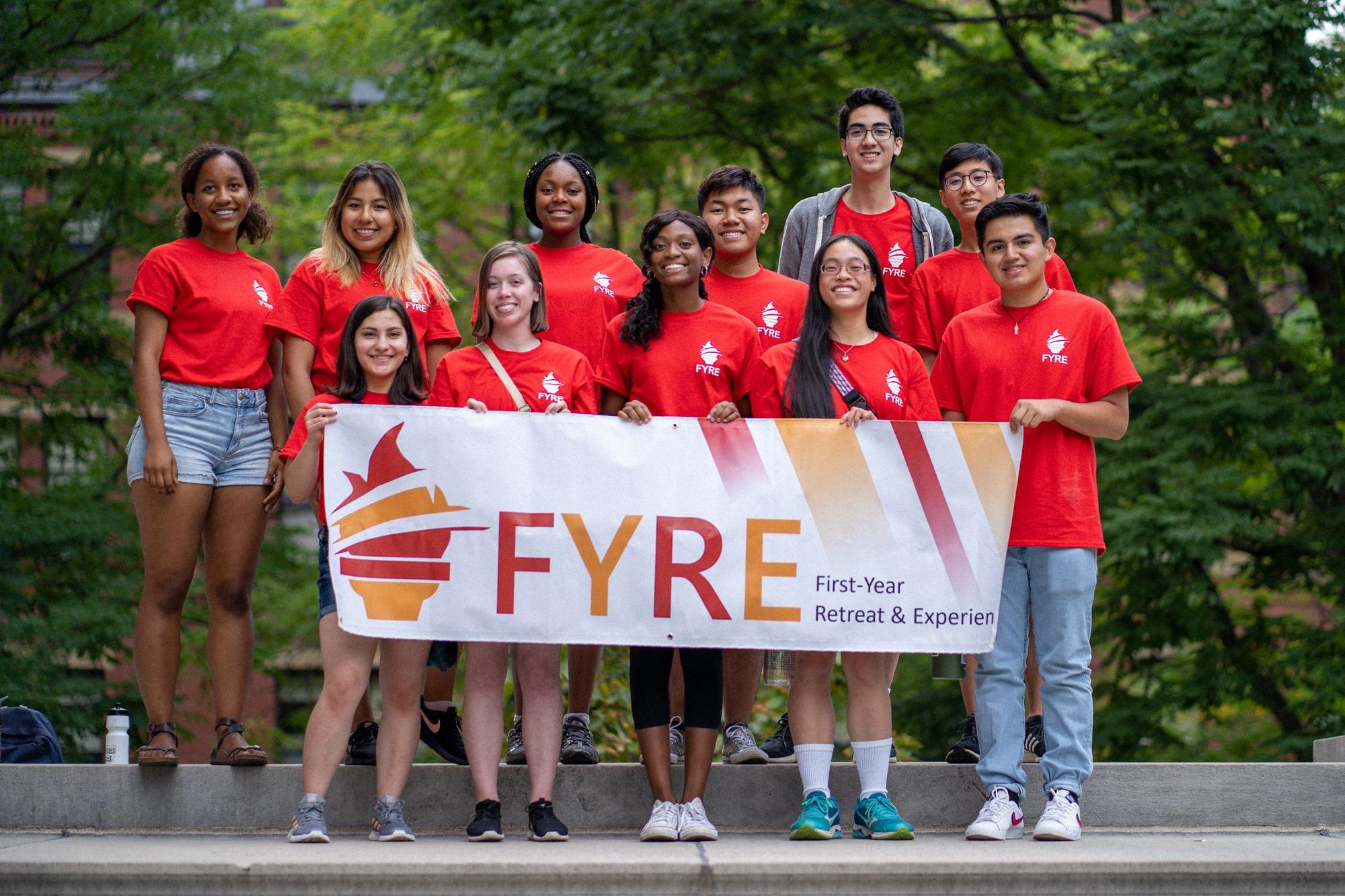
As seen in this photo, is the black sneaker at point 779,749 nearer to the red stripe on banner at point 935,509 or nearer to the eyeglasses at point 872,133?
the red stripe on banner at point 935,509

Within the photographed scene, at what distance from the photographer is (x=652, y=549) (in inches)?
237

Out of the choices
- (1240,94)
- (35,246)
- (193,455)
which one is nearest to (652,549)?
(193,455)

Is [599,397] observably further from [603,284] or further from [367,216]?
[367,216]

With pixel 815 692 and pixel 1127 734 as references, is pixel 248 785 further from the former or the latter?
pixel 1127 734

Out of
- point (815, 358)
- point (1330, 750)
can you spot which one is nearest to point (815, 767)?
point (815, 358)

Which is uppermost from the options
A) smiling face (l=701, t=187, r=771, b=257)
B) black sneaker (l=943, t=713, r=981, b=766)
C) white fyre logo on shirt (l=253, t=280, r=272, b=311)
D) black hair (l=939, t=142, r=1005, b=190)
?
black hair (l=939, t=142, r=1005, b=190)

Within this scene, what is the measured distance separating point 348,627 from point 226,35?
1121 centimetres

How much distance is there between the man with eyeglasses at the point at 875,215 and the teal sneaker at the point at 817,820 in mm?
2273

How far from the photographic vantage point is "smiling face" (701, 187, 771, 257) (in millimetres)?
6734

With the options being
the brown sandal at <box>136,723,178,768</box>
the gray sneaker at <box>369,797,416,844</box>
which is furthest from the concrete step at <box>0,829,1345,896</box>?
the brown sandal at <box>136,723,178,768</box>

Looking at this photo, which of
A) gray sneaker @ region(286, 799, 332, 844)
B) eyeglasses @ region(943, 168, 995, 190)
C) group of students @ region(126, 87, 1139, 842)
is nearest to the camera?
gray sneaker @ region(286, 799, 332, 844)

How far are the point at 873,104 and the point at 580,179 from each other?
4.81 feet

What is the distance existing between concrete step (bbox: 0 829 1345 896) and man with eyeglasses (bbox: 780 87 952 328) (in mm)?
2694

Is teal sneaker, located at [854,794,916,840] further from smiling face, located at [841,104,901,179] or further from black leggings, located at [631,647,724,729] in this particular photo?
smiling face, located at [841,104,901,179]
